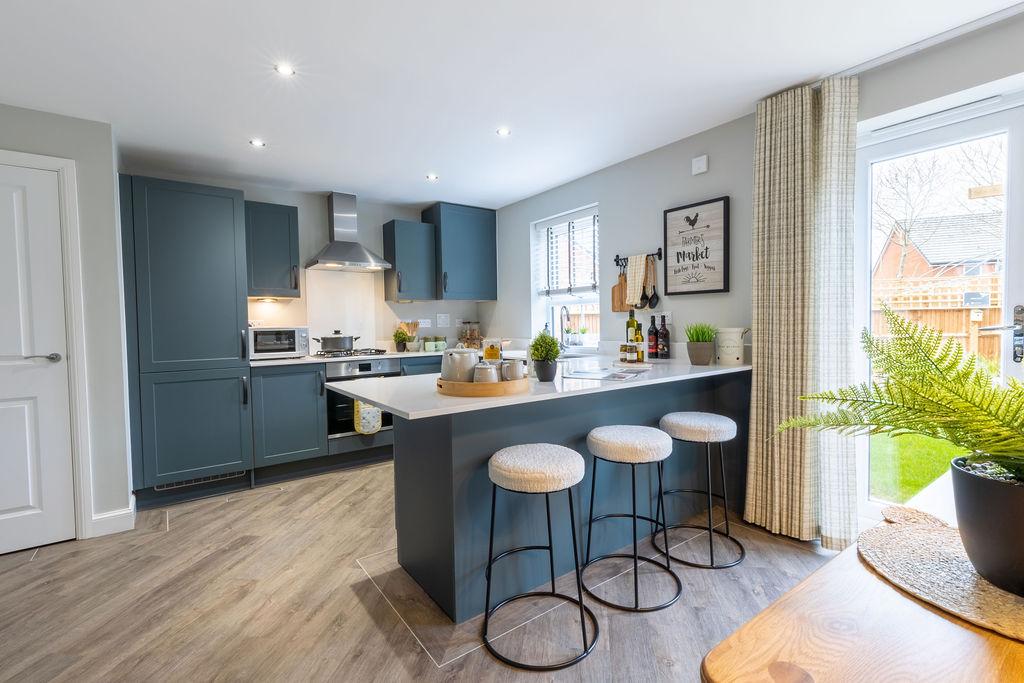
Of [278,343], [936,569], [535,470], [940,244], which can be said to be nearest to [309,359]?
[278,343]

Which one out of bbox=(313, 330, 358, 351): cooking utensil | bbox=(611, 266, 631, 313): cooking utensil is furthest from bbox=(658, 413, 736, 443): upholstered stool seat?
bbox=(313, 330, 358, 351): cooking utensil

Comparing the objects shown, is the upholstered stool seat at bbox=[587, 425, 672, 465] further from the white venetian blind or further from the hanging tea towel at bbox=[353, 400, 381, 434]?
the hanging tea towel at bbox=[353, 400, 381, 434]

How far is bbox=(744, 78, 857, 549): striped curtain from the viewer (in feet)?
7.77

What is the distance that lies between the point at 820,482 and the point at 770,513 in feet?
1.04

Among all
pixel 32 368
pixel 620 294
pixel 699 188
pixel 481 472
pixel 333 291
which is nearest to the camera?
pixel 481 472

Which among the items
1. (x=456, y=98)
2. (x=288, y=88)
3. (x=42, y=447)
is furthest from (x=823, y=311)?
(x=42, y=447)

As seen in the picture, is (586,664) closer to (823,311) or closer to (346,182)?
(823,311)

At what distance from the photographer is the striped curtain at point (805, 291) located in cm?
237

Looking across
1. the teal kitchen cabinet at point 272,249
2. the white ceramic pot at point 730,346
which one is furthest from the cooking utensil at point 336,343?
the white ceramic pot at point 730,346

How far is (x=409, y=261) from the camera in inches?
182

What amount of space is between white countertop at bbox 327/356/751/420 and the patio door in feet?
2.70

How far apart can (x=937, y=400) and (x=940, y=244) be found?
235 cm

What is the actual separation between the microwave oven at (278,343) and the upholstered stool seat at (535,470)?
266cm

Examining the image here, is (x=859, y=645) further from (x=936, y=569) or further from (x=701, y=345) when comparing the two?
(x=701, y=345)
